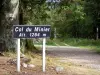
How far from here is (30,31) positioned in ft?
40.2

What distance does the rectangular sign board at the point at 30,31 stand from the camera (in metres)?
12.2

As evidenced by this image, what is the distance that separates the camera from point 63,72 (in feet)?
42.5

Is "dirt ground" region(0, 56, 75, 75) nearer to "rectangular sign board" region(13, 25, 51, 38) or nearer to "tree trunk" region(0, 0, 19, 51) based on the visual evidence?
"rectangular sign board" region(13, 25, 51, 38)

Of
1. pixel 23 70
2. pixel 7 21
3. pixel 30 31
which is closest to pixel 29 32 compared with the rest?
pixel 30 31

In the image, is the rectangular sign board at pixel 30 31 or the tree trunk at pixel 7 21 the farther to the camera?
the tree trunk at pixel 7 21

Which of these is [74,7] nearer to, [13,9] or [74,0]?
[74,0]

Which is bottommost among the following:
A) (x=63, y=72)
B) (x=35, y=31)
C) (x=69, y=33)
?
(x=69, y=33)

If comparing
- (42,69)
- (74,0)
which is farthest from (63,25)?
(42,69)

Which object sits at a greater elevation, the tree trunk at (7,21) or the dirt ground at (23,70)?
the tree trunk at (7,21)

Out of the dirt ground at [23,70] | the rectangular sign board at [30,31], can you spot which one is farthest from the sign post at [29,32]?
the dirt ground at [23,70]

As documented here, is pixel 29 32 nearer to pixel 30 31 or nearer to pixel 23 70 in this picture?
pixel 30 31

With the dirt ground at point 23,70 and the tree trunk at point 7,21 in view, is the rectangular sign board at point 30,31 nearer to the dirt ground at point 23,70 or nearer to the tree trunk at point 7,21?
the dirt ground at point 23,70

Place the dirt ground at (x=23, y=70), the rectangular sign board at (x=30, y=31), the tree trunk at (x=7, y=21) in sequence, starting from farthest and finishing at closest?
the tree trunk at (x=7, y=21)
the rectangular sign board at (x=30, y=31)
the dirt ground at (x=23, y=70)

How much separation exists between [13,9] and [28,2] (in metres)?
5.58
